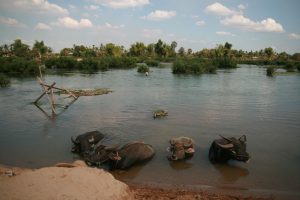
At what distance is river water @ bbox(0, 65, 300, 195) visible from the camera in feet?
27.4

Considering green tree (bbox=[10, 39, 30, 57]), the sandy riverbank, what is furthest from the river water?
green tree (bbox=[10, 39, 30, 57])

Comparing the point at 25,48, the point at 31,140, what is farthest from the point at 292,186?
the point at 25,48

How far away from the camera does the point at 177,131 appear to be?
12633 mm

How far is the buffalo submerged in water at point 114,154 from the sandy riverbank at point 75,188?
107cm

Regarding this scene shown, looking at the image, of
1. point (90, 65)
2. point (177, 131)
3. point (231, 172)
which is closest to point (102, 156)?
point (231, 172)

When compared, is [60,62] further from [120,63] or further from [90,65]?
[120,63]

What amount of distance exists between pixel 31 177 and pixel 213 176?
4.74 metres

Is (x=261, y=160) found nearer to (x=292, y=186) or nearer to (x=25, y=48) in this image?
(x=292, y=186)

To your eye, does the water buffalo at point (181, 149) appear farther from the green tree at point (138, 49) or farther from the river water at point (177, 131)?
the green tree at point (138, 49)

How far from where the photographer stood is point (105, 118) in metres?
15.1

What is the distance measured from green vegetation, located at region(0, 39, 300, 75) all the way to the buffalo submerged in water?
8.86m

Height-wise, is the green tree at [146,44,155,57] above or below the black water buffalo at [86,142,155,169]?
above

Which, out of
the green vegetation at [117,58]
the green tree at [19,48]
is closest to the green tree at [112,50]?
the green vegetation at [117,58]

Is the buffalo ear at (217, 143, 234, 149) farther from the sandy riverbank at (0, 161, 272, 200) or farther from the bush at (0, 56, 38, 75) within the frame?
the bush at (0, 56, 38, 75)
